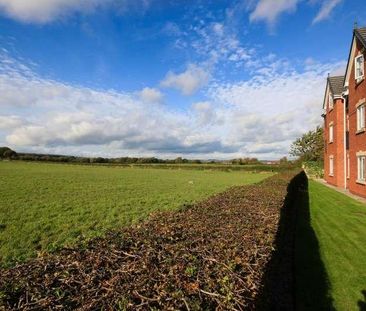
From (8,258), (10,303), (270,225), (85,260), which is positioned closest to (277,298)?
(270,225)

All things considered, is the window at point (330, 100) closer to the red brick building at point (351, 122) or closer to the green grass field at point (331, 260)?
the red brick building at point (351, 122)

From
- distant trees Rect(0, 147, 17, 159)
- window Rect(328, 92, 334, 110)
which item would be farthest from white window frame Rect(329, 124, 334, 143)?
distant trees Rect(0, 147, 17, 159)

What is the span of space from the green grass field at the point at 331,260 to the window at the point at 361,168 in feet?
16.6

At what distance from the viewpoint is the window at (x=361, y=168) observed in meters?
18.0

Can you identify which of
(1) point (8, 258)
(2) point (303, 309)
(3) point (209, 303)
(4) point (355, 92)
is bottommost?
(2) point (303, 309)

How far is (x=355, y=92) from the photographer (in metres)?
19.1

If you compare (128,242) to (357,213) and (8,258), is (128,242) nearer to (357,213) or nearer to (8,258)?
(8,258)

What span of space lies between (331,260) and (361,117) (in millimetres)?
13447

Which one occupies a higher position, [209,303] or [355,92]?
[355,92]

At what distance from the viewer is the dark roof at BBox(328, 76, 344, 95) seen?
26.1 metres

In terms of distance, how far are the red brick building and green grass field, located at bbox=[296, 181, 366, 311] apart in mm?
5871

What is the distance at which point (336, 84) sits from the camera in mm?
27125

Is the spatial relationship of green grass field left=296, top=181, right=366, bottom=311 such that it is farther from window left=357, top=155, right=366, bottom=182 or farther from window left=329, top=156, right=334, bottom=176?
window left=329, top=156, right=334, bottom=176

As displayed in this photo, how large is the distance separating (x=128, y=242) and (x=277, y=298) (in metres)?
2.53
